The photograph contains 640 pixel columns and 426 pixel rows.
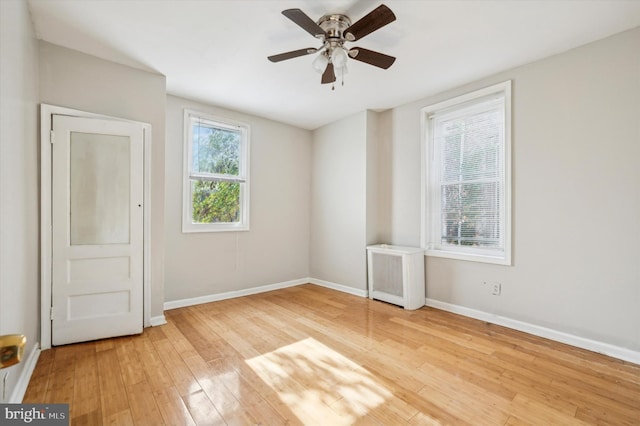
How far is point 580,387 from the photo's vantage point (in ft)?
6.46

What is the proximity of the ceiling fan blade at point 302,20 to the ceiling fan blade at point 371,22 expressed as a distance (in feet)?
0.68

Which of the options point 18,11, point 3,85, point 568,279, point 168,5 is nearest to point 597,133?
point 568,279

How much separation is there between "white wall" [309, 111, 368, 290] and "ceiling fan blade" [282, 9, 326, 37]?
2235 millimetres

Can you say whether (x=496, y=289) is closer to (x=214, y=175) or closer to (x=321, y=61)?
(x=321, y=61)

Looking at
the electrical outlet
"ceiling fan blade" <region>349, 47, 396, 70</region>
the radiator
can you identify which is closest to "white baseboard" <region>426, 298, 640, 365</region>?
the electrical outlet

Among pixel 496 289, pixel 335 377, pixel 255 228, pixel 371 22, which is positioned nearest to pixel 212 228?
pixel 255 228

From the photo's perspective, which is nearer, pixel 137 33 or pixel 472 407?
pixel 472 407

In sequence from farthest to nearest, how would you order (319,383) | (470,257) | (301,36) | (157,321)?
1. (470,257)
2. (157,321)
3. (301,36)
4. (319,383)

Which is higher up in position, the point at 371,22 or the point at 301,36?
the point at 301,36

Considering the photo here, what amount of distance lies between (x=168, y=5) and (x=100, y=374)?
8.79 ft

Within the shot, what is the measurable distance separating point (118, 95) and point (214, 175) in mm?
1398

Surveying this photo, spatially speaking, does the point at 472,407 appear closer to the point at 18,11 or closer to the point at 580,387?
the point at 580,387

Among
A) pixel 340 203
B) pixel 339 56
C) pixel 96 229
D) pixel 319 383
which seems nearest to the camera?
pixel 319 383

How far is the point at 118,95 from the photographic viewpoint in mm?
2863
